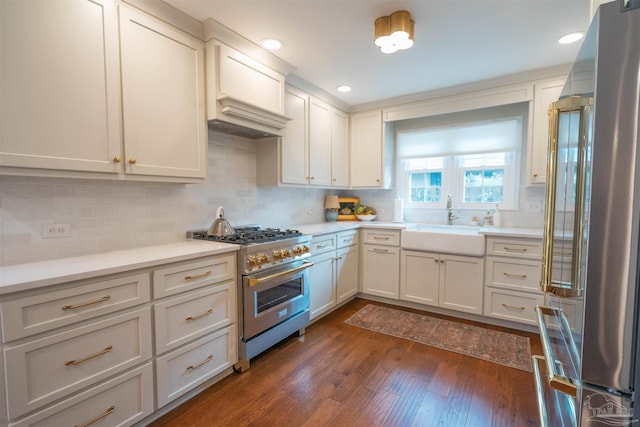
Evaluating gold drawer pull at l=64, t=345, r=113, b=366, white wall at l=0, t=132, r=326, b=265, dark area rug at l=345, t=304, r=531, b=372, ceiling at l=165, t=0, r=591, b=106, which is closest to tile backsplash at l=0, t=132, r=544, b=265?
white wall at l=0, t=132, r=326, b=265

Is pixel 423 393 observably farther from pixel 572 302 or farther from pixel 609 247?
pixel 609 247

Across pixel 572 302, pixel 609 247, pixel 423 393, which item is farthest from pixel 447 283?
pixel 609 247

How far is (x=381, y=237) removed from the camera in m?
3.44

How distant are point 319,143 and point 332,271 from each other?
141 cm

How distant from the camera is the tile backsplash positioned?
1565 millimetres

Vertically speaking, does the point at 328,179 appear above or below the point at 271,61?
below

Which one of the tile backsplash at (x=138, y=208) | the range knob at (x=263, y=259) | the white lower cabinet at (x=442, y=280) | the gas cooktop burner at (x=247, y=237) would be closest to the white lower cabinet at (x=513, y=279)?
the white lower cabinet at (x=442, y=280)

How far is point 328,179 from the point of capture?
11.5ft

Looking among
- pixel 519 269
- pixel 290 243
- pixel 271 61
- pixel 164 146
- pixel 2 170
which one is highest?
pixel 271 61

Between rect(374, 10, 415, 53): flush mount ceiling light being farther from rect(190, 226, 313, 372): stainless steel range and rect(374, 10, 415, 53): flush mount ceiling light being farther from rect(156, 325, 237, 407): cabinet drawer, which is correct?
rect(156, 325, 237, 407): cabinet drawer

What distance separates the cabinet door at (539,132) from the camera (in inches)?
109

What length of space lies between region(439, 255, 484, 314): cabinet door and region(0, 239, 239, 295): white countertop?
7.10ft

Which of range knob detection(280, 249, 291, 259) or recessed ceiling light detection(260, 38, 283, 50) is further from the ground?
recessed ceiling light detection(260, 38, 283, 50)

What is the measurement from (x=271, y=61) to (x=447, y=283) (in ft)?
8.80
